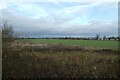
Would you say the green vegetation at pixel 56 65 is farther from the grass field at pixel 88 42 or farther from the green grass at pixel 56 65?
the grass field at pixel 88 42

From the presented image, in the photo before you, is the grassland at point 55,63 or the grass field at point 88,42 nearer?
the grassland at point 55,63

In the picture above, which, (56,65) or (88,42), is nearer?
(56,65)

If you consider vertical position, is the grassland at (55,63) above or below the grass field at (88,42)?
below

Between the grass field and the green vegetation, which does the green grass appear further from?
the grass field

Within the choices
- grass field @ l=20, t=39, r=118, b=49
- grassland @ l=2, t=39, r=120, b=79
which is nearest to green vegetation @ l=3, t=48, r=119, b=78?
grassland @ l=2, t=39, r=120, b=79

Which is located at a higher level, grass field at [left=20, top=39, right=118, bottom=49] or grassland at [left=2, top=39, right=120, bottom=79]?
grass field at [left=20, top=39, right=118, bottom=49]

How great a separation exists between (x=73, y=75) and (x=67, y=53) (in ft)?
4.14

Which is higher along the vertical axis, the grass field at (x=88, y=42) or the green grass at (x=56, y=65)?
the grass field at (x=88, y=42)

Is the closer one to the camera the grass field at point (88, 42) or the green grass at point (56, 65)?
the green grass at point (56, 65)

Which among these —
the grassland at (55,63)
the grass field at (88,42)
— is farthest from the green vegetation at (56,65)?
the grass field at (88,42)

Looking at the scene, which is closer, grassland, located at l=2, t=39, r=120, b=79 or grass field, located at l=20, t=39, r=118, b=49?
grassland, located at l=2, t=39, r=120, b=79

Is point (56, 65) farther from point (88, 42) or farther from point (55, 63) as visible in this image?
point (88, 42)

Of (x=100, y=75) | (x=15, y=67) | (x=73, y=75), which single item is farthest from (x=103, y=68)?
(x=15, y=67)

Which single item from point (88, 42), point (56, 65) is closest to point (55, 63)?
point (56, 65)
